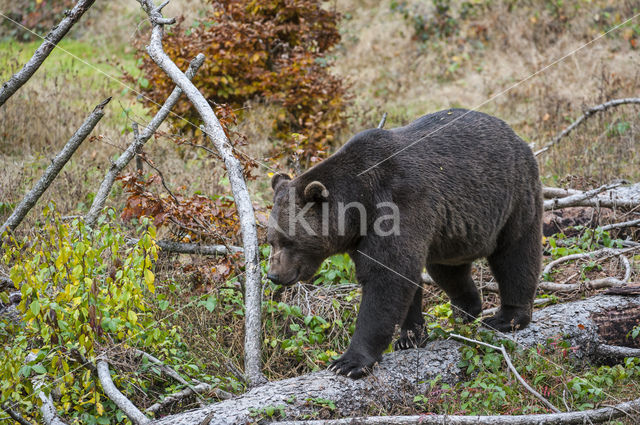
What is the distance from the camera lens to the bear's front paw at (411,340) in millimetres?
5441

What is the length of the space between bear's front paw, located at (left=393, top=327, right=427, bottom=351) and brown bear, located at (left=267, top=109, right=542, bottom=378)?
0.02 meters

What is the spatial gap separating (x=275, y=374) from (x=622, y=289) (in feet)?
10.4

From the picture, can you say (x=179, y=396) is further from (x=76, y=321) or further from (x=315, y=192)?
(x=315, y=192)

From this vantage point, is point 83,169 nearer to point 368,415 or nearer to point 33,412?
point 33,412

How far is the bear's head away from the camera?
5.04 meters

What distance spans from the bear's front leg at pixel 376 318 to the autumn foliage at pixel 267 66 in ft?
18.2

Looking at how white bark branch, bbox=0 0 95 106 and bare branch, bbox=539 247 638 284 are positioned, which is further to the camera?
bare branch, bbox=539 247 638 284

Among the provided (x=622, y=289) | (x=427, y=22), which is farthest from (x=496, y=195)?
(x=427, y=22)

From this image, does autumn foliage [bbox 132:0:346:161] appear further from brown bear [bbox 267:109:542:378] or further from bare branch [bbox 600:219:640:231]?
brown bear [bbox 267:109:542:378]

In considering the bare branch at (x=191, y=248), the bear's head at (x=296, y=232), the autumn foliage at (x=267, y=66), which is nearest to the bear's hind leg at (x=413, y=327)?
the bear's head at (x=296, y=232)

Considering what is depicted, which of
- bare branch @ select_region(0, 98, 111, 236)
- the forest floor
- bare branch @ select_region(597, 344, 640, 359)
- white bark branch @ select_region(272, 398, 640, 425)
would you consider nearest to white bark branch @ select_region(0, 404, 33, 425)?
the forest floor

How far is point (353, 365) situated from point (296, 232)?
112 centimetres

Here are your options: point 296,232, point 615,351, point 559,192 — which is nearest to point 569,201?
point 559,192

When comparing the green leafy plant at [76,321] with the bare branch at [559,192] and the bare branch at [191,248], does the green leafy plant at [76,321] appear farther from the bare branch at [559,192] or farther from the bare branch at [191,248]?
the bare branch at [559,192]
